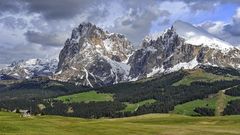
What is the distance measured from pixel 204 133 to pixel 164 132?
38.1 ft

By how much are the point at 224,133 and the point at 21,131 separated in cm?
6325

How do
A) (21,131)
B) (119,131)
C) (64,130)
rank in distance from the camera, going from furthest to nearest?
1. (119,131)
2. (64,130)
3. (21,131)

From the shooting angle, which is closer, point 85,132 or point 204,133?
point 85,132

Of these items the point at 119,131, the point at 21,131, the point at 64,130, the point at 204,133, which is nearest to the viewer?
the point at 21,131

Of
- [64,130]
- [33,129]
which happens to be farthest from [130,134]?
[33,129]

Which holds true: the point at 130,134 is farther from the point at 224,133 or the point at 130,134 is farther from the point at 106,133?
the point at 224,133

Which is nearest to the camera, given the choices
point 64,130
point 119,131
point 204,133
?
point 64,130

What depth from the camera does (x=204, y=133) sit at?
14312 cm

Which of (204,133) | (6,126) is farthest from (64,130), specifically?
(204,133)

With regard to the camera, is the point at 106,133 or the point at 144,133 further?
the point at 144,133

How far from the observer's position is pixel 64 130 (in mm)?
122812

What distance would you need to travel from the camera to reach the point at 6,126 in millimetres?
114812

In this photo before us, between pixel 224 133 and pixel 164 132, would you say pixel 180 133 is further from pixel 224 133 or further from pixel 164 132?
pixel 224 133

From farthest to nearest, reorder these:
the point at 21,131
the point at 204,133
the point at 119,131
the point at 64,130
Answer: the point at 204,133
the point at 119,131
the point at 64,130
the point at 21,131
